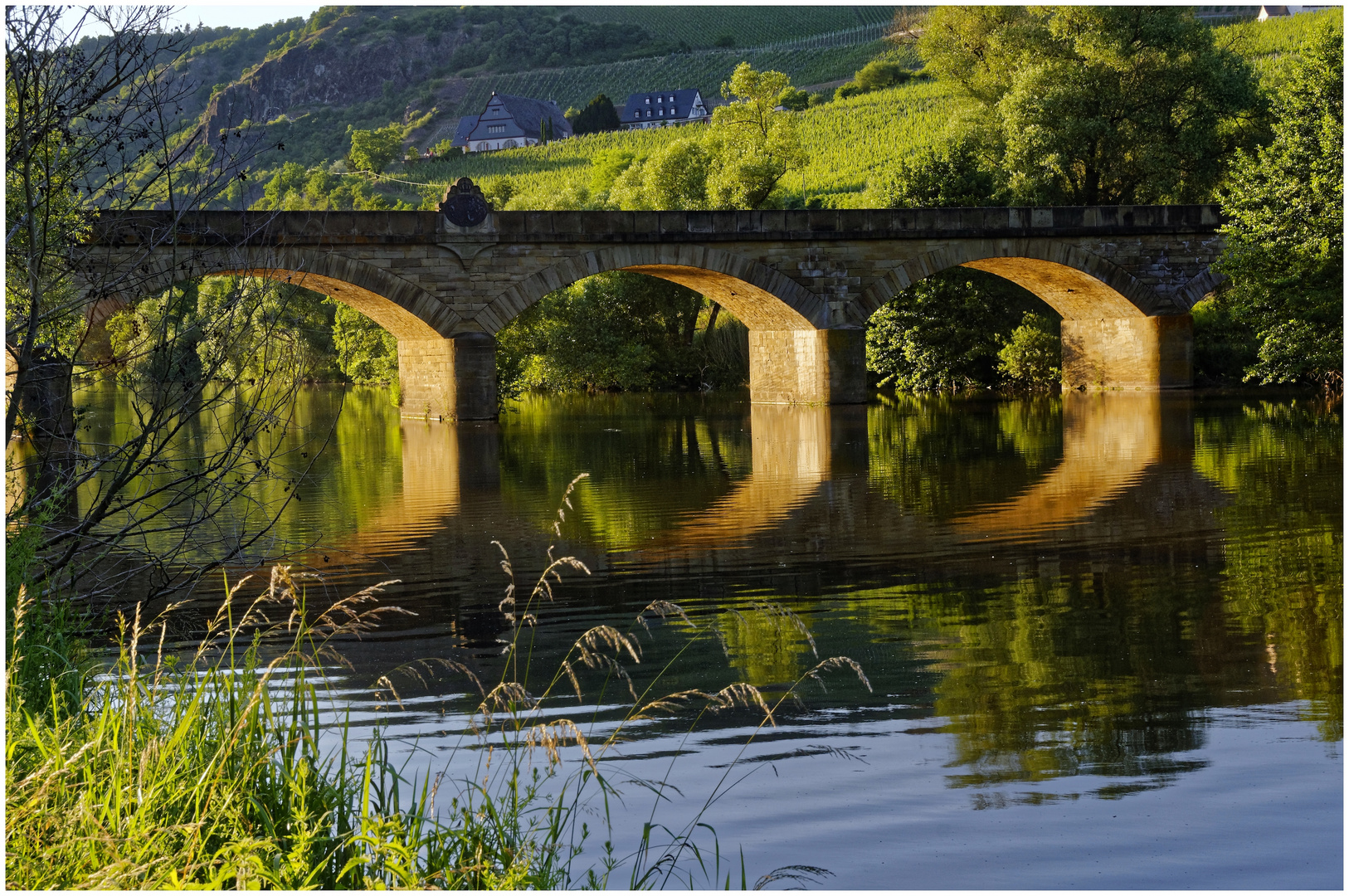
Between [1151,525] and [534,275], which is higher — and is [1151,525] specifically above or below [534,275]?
below

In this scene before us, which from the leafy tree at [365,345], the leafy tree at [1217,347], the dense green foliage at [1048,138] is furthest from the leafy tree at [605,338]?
the leafy tree at [1217,347]

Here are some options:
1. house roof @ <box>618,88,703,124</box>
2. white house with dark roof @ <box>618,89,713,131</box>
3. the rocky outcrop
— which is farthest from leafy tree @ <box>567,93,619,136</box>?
the rocky outcrop

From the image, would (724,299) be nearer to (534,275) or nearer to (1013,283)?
(534,275)

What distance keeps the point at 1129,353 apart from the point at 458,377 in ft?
48.3

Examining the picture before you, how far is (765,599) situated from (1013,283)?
27.9 m

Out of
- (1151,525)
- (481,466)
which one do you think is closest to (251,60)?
(481,466)

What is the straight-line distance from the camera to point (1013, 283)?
3447 centimetres

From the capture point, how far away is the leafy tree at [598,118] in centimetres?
8831

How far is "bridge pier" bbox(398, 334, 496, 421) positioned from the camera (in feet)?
84.4

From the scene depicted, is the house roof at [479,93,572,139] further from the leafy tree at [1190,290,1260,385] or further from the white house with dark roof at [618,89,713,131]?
the leafy tree at [1190,290,1260,385]

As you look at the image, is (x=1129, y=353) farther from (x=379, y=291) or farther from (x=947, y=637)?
(x=947, y=637)

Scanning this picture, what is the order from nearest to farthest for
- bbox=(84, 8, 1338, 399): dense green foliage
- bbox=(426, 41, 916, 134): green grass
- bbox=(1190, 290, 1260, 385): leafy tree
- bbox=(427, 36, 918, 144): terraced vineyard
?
bbox=(1190, 290, 1260, 385): leafy tree < bbox=(84, 8, 1338, 399): dense green foliage < bbox=(426, 41, 916, 134): green grass < bbox=(427, 36, 918, 144): terraced vineyard

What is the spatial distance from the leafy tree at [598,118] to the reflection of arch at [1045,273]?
6116 centimetres

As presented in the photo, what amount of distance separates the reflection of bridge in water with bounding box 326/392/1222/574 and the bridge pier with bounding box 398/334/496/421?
159 inches
